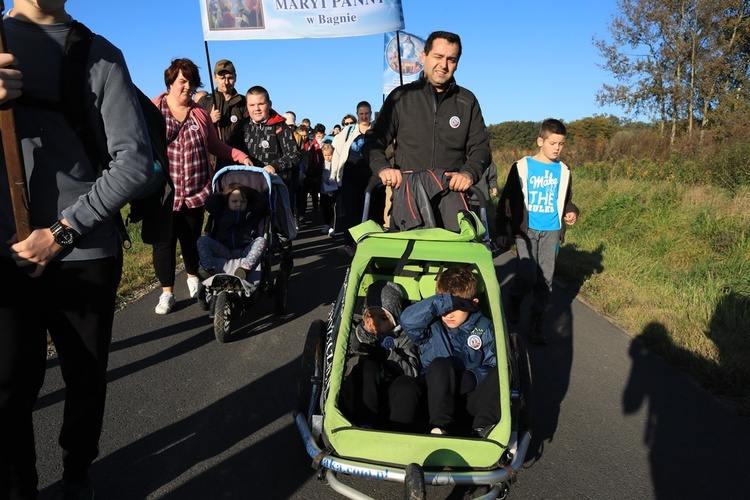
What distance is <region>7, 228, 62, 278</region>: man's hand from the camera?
6.30 ft

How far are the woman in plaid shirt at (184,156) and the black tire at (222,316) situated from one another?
63 cm

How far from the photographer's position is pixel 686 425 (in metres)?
3.73

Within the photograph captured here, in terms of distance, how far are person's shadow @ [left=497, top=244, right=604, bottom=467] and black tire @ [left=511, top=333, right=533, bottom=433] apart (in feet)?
0.97

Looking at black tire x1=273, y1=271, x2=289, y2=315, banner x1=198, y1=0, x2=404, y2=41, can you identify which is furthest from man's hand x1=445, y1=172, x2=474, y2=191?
banner x1=198, y1=0, x2=404, y2=41

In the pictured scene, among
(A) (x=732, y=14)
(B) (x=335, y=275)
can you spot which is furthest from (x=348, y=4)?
(A) (x=732, y=14)

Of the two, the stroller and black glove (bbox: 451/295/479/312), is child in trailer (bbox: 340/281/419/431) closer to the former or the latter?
black glove (bbox: 451/295/479/312)

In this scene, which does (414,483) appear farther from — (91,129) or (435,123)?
(435,123)

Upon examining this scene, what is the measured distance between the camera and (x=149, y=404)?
12.3 ft

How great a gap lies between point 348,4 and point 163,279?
584cm

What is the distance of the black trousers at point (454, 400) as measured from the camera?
2858 millimetres

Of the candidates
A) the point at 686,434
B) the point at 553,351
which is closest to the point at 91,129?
the point at 686,434

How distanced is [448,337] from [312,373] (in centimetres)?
85

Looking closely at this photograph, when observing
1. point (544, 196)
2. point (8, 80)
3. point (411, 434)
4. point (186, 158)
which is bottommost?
point (411, 434)

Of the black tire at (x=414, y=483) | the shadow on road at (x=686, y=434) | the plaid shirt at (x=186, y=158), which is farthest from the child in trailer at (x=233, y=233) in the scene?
the shadow on road at (x=686, y=434)
